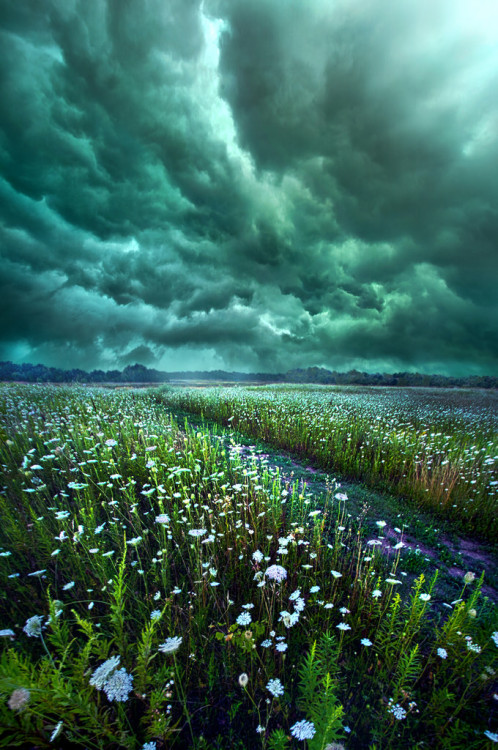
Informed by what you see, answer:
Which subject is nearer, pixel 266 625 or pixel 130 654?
pixel 130 654

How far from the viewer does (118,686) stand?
1611mm

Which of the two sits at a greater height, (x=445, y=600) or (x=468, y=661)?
(x=468, y=661)

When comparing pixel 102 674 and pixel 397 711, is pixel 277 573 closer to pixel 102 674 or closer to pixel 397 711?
pixel 397 711

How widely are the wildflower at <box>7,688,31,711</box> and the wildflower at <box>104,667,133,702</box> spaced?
48 cm

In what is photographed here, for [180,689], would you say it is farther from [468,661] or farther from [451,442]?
[451,442]

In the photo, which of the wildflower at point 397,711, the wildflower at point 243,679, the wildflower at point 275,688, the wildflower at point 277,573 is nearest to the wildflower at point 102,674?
the wildflower at point 243,679

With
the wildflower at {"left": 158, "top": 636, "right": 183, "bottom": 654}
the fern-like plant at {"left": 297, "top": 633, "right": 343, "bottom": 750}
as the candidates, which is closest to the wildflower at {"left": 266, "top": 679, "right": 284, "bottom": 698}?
the fern-like plant at {"left": 297, "top": 633, "right": 343, "bottom": 750}

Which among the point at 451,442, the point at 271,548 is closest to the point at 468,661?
the point at 271,548

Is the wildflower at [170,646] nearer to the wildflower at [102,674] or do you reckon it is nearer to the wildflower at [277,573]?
the wildflower at [102,674]

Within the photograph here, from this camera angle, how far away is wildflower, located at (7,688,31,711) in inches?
47.8

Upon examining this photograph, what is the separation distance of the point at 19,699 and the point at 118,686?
575 millimetres

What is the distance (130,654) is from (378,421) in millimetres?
13138

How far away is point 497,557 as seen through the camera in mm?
5508

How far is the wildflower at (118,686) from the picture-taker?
5.16 feet
